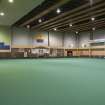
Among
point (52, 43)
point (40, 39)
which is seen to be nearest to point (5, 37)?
point (40, 39)

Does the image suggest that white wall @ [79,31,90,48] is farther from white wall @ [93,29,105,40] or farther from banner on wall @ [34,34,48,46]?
banner on wall @ [34,34,48,46]

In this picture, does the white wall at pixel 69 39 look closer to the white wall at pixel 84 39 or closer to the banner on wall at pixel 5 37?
the white wall at pixel 84 39

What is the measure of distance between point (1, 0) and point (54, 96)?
6.28 m

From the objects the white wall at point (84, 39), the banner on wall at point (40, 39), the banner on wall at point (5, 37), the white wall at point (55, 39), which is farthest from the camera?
the white wall at point (55, 39)

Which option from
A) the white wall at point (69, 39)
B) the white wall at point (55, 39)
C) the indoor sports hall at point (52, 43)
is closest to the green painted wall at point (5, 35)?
the indoor sports hall at point (52, 43)

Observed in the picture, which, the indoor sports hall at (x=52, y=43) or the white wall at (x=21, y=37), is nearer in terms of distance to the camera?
the indoor sports hall at (x=52, y=43)

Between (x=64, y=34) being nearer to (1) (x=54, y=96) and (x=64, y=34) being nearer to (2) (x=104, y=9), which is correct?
(2) (x=104, y=9)

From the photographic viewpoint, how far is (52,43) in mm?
18781

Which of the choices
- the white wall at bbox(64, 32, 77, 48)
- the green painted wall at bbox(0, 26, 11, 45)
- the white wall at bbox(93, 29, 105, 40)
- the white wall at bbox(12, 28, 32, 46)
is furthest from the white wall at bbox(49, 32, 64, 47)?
the green painted wall at bbox(0, 26, 11, 45)

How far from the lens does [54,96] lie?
6.13 ft

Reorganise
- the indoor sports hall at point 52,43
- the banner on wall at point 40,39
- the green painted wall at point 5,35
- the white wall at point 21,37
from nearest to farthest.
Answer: the indoor sports hall at point 52,43, the green painted wall at point 5,35, the white wall at point 21,37, the banner on wall at point 40,39

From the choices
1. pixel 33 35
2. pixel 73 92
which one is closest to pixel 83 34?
pixel 33 35

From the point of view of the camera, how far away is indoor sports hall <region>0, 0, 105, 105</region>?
191 centimetres

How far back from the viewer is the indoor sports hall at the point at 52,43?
1912 millimetres
